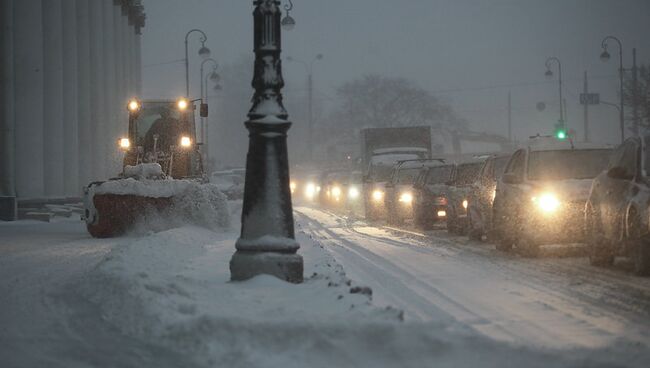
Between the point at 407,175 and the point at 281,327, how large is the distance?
67.5 ft

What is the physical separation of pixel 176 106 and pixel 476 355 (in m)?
18.6

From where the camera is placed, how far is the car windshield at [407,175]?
25872 mm

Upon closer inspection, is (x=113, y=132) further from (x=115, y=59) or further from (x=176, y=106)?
(x=176, y=106)

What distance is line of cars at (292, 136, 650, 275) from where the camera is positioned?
10.9 metres

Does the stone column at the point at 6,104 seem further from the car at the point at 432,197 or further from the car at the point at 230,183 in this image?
the car at the point at 230,183

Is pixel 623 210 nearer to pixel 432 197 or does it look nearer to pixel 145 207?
pixel 145 207

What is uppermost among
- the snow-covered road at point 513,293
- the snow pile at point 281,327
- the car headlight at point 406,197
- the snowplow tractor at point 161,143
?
the snowplow tractor at point 161,143

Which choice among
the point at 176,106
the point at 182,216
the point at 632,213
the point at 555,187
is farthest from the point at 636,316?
the point at 176,106

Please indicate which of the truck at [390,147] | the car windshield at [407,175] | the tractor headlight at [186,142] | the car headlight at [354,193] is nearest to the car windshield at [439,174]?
the car windshield at [407,175]

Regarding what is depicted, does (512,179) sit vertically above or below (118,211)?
above

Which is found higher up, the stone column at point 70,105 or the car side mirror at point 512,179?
the stone column at point 70,105

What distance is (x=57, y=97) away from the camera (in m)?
34.9

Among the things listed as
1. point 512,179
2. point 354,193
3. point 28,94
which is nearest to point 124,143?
point 28,94

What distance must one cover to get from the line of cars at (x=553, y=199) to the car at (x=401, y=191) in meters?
1.45
